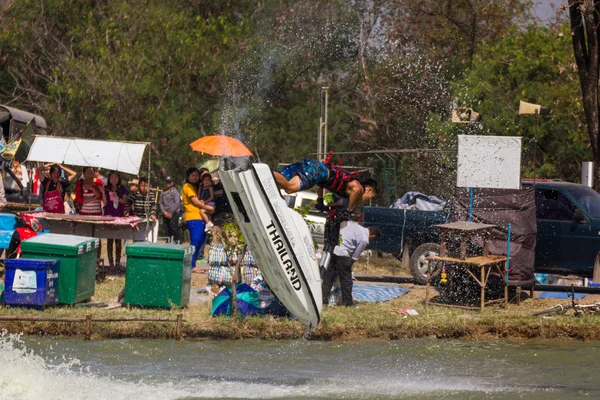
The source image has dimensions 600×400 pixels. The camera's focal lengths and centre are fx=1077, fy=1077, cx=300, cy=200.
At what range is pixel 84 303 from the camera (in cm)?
1512

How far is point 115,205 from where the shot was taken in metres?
18.7

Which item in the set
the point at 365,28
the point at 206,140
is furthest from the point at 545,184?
the point at 365,28

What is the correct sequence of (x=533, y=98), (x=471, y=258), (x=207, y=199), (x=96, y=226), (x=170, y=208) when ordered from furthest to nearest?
(x=533, y=98) < (x=170, y=208) < (x=207, y=199) < (x=96, y=226) < (x=471, y=258)

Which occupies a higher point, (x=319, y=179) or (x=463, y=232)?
(x=319, y=179)

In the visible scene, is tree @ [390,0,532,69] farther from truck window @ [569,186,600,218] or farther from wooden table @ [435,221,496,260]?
wooden table @ [435,221,496,260]

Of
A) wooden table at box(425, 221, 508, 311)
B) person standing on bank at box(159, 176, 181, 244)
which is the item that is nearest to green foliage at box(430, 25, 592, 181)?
person standing on bank at box(159, 176, 181, 244)

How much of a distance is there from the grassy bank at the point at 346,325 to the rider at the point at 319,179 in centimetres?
157

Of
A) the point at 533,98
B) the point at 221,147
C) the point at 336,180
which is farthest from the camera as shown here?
the point at 533,98

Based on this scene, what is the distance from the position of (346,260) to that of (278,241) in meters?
3.11

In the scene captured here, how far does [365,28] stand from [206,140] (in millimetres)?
14922

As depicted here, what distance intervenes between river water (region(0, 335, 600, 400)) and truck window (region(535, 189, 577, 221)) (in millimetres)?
3800

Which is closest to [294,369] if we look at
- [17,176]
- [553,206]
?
[553,206]

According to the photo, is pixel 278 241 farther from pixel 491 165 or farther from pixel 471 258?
pixel 491 165

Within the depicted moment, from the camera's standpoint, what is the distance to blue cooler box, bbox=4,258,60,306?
46.4 feet
